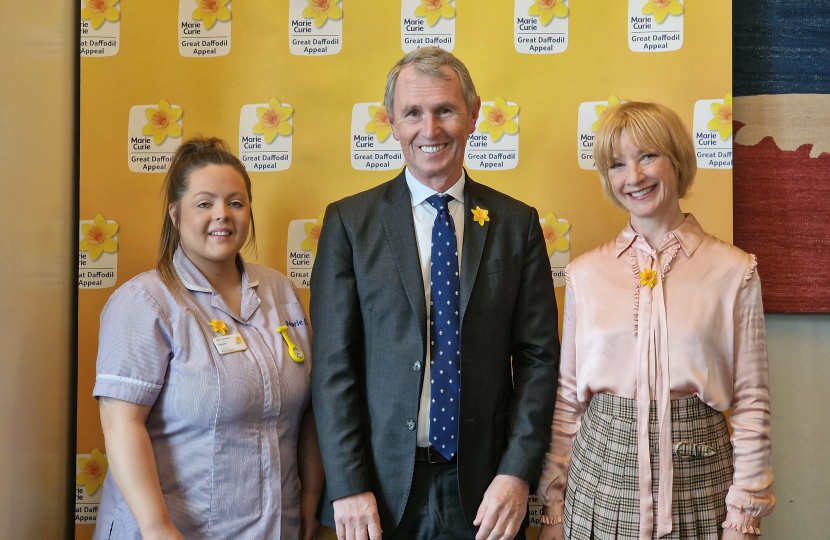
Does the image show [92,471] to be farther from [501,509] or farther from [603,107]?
[603,107]

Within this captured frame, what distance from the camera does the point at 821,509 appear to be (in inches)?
95.6

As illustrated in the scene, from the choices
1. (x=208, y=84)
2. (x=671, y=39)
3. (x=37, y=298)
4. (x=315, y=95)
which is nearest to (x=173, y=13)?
(x=208, y=84)

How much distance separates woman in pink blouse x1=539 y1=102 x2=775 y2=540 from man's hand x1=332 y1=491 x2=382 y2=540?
48cm

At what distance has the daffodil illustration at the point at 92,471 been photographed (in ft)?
7.84

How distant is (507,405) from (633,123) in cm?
80

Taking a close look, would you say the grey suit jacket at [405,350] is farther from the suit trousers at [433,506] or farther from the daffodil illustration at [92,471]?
the daffodil illustration at [92,471]

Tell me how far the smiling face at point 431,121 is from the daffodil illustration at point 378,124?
593 millimetres

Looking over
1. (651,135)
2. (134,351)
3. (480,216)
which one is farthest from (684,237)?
(134,351)

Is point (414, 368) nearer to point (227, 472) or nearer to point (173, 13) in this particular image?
point (227, 472)

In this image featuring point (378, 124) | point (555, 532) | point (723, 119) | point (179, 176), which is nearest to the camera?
point (555, 532)

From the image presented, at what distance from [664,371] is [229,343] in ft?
3.60

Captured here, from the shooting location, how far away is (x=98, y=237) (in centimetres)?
243

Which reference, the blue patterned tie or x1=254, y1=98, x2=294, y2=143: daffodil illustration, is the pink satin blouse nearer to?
the blue patterned tie

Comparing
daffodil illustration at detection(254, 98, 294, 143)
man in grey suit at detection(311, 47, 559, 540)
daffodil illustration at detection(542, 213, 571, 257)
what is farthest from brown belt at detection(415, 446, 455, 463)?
daffodil illustration at detection(254, 98, 294, 143)
